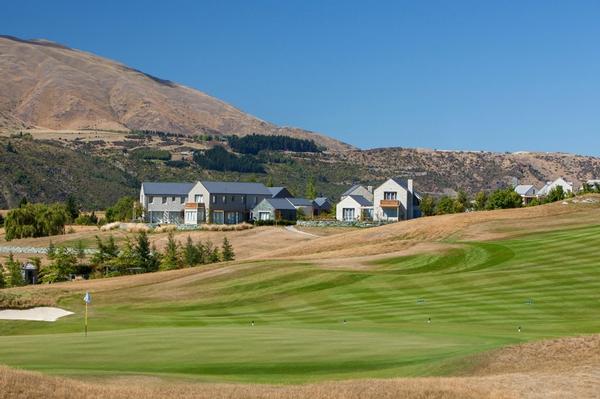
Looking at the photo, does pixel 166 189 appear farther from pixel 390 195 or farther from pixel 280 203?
pixel 390 195

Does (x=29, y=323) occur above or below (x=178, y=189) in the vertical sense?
below

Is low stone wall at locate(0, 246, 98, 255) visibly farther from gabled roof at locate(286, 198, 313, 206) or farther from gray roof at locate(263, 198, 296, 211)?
gabled roof at locate(286, 198, 313, 206)

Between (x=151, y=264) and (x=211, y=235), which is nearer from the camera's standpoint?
(x=151, y=264)

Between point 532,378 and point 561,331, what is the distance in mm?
14060

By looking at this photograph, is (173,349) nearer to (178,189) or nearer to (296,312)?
(296,312)

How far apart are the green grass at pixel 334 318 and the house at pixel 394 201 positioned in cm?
5862

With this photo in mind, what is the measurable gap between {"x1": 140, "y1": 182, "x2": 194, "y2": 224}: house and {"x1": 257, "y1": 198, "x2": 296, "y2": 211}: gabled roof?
1305cm

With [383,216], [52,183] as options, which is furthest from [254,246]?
[52,183]

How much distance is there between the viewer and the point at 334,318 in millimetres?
43375

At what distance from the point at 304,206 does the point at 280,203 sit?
831 centimetres

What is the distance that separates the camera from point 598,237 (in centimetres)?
6334

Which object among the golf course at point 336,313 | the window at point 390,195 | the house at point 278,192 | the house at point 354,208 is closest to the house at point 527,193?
the house at point 354,208

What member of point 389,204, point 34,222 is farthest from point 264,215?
point 34,222

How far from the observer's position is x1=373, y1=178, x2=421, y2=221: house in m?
130
